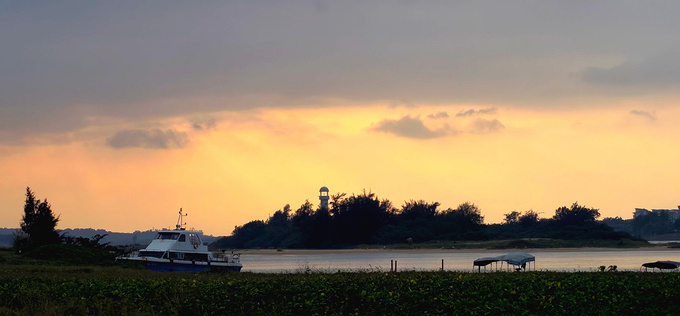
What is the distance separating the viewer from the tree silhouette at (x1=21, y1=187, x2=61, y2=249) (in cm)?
7156

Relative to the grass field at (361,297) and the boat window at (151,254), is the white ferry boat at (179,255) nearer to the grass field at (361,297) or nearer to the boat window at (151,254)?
the boat window at (151,254)

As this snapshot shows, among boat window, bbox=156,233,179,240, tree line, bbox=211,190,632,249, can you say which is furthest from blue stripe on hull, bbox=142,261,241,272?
tree line, bbox=211,190,632,249

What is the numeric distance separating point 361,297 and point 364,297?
117mm

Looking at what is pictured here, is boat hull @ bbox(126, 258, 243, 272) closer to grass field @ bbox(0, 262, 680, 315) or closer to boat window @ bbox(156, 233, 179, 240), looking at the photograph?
boat window @ bbox(156, 233, 179, 240)

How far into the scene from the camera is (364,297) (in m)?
25.0

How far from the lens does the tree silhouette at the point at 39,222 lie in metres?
71.6

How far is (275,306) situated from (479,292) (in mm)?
6903

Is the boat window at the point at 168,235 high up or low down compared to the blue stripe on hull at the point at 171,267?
up

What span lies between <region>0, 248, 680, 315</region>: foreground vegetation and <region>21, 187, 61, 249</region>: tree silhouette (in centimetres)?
4699

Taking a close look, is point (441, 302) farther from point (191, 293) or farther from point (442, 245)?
point (442, 245)

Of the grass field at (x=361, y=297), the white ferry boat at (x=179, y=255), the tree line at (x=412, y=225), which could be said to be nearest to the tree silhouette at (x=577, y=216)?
the tree line at (x=412, y=225)

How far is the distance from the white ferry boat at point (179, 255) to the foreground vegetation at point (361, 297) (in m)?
32.0

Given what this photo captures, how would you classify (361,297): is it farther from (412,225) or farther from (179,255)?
(412,225)

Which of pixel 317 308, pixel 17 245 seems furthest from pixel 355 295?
pixel 17 245
